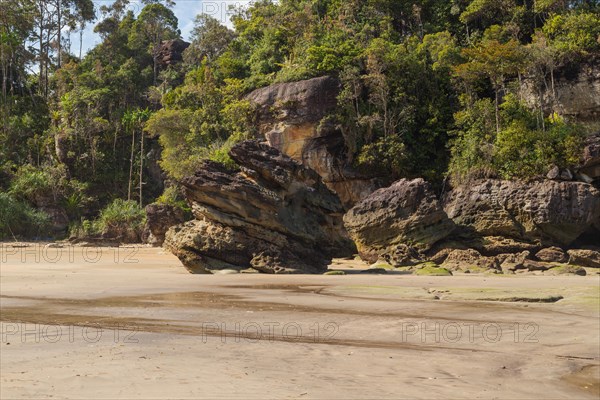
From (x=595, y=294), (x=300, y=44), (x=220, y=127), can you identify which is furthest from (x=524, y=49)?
(x=595, y=294)

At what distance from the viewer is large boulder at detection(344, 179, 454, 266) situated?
21844 mm

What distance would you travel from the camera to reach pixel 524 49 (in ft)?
93.5

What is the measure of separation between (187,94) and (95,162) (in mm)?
9915

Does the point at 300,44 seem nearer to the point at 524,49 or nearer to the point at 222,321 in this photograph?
the point at 524,49

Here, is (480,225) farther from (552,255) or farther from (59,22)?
(59,22)

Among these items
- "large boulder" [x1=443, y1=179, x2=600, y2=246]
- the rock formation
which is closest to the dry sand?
the rock formation

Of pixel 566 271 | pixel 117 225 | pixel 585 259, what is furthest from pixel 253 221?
pixel 117 225

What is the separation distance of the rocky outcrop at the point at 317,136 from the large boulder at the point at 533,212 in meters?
7.41

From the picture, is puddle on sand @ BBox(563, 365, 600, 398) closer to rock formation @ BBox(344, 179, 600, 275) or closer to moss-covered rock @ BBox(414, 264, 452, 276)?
moss-covered rock @ BBox(414, 264, 452, 276)

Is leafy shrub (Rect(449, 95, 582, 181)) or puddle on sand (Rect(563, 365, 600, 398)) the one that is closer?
puddle on sand (Rect(563, 365, 600, 398))

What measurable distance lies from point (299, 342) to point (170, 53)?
49585 mm

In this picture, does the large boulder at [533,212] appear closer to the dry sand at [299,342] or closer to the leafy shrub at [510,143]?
the leafy shrub at [510,143]

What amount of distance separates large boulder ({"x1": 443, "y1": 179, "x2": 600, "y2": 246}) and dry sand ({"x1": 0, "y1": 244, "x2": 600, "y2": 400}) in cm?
1105

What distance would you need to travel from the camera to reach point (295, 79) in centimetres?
3144
